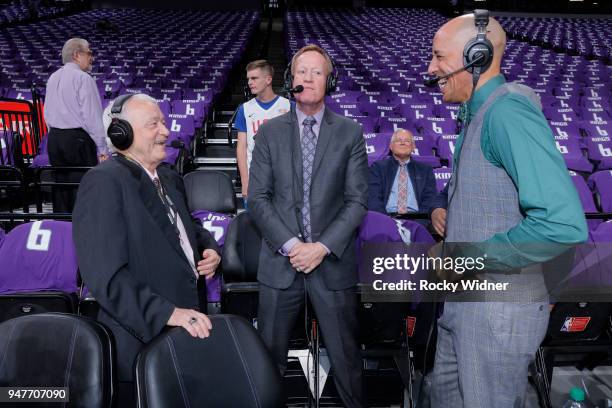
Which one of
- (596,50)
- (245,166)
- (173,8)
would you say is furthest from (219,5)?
(245,166)

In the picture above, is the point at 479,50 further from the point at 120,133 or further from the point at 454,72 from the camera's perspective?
the point at 120,133

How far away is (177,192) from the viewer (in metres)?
2.15

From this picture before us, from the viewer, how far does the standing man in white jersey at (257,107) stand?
150 inches

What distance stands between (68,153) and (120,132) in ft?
10.1

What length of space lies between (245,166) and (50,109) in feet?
6.18

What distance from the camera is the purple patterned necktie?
→ 2.35 m

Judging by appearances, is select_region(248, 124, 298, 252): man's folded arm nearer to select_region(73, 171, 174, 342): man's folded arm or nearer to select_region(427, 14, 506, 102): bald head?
select_region(73, 171, 174, 342): man's folded arm

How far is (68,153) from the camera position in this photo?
462 centimetres

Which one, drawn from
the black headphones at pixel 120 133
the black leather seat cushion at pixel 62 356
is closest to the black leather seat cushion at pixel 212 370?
the black leather seat cushion at pixel 62 356

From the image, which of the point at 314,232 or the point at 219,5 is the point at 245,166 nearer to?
the point at 314,232

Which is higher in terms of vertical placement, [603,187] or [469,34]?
[469,34]

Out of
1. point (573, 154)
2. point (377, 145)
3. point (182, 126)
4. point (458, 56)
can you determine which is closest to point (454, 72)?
point (458, 56)

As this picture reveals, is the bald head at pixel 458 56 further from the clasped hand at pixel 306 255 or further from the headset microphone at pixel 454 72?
the clasped hand at pixel 306 255

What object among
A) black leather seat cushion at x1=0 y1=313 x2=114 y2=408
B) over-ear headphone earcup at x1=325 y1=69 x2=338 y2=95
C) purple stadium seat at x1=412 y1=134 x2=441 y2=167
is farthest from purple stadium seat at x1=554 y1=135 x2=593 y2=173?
black leather seat cushion at x1=0 y1=313 x2=114 y2=408
